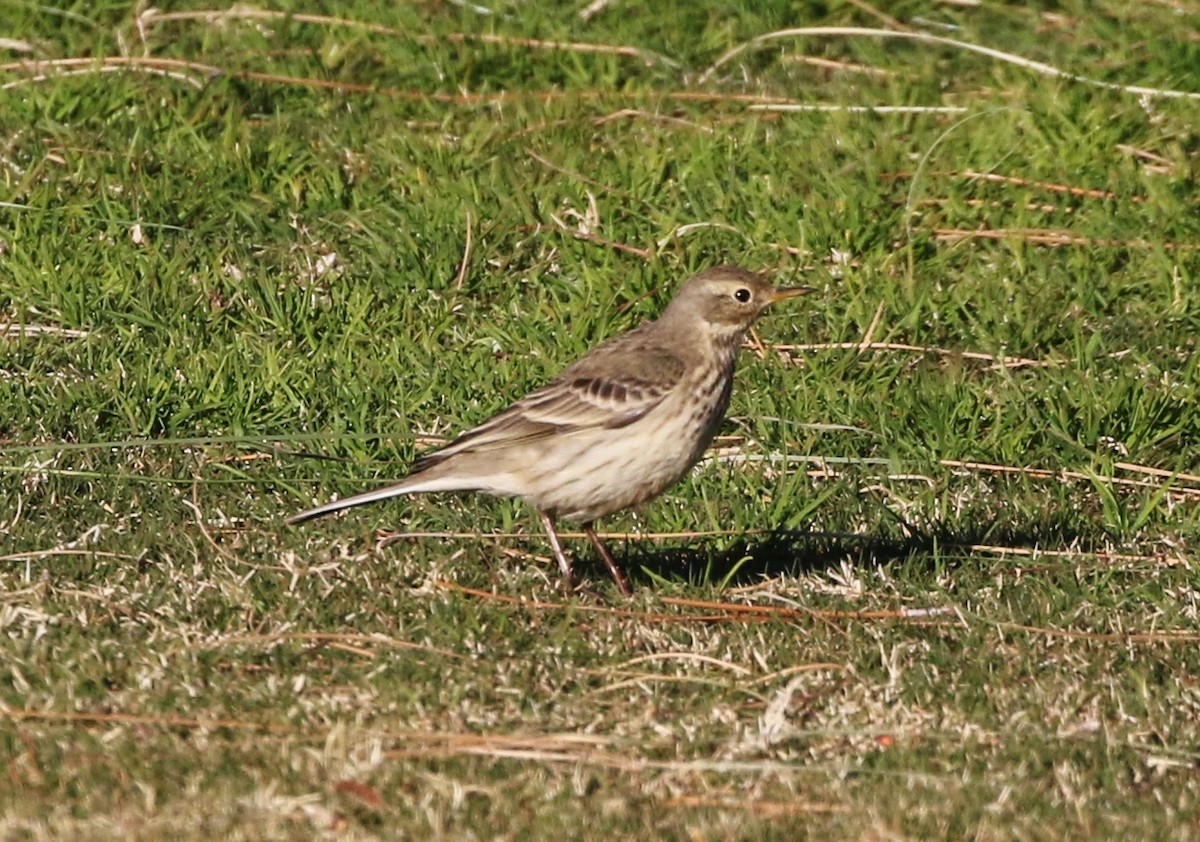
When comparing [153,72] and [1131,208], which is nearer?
[1131,208]

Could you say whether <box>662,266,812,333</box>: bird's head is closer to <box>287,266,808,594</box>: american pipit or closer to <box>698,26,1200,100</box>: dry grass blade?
<box>287,266,808,594</box>: american pipit

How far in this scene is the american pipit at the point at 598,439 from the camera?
6.93 meters

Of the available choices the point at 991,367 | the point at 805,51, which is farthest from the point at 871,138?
the point at 991,367

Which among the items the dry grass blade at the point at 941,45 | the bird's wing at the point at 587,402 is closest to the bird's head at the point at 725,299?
the bird's wing at the point at 587,402

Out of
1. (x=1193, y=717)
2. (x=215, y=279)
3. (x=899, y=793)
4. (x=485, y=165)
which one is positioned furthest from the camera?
(x=485, y=165)

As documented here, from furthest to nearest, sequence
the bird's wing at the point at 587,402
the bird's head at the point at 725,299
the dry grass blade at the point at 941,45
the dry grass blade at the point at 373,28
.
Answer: the dry grass blade at the point at 373,28
the dry grass blade at the point at 941,45
the bird's head at the point at 725,299
the bird's wing at the point at 587,402

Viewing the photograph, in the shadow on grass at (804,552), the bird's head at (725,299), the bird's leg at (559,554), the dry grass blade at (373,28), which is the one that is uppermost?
the bird's head at (725,299)

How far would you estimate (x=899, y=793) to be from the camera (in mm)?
5371

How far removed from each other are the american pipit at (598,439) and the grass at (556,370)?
269 millimetres

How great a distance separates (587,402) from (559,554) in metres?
0.51

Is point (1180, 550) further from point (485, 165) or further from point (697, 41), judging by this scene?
point (697, 41)

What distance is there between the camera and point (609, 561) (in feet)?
23.4

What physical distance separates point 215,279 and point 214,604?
292 centimetres

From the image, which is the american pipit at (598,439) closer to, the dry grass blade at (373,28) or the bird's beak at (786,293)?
the bird's beak at (786,293)
